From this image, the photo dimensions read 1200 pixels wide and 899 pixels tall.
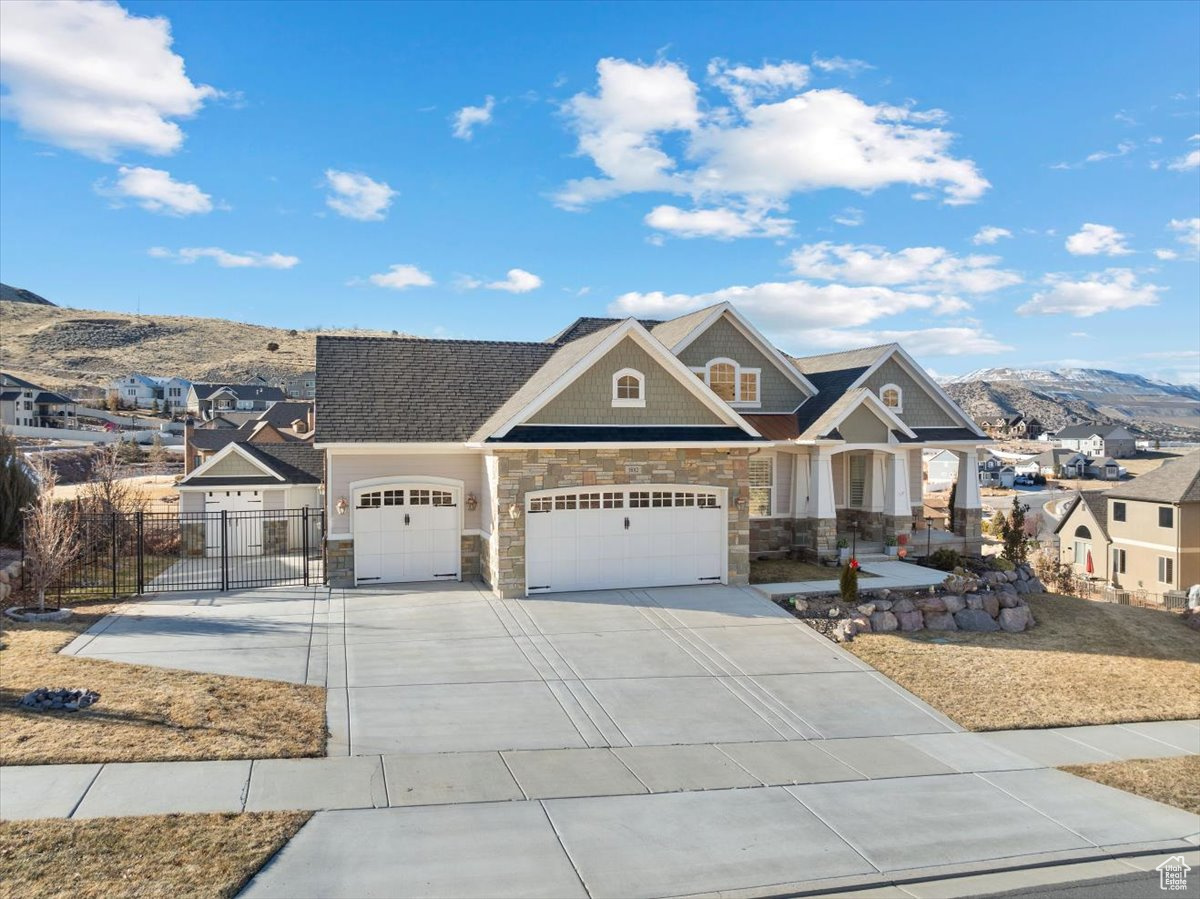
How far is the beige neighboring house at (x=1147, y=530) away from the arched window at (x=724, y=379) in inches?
941

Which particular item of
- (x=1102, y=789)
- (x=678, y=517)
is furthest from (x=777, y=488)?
(x=1102, y=789)

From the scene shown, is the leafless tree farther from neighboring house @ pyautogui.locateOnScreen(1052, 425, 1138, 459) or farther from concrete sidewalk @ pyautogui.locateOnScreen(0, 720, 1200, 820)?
neighboring house @ pyautogui.locateOnScreen(1052, 425, 1138, 459)

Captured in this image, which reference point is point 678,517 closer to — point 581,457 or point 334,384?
point 581,457

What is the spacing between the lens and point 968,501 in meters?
25.4

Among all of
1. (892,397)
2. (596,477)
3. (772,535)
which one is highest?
(892,397)

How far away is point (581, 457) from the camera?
18438mm

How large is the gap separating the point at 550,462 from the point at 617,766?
29.2ft

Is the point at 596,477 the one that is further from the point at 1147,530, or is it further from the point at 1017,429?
the point at 1017,429

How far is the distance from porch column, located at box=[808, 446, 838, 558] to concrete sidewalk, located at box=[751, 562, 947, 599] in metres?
1.33

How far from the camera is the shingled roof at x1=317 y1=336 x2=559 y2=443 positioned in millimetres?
19375

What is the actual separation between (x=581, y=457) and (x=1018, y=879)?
472 inches

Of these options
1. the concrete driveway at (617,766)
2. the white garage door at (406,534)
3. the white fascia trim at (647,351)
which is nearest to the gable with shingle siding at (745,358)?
the white fascia trim at (647,351)

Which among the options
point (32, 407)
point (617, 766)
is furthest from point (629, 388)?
point (32, 407)

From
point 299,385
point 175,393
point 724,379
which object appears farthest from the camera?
point 299,385
